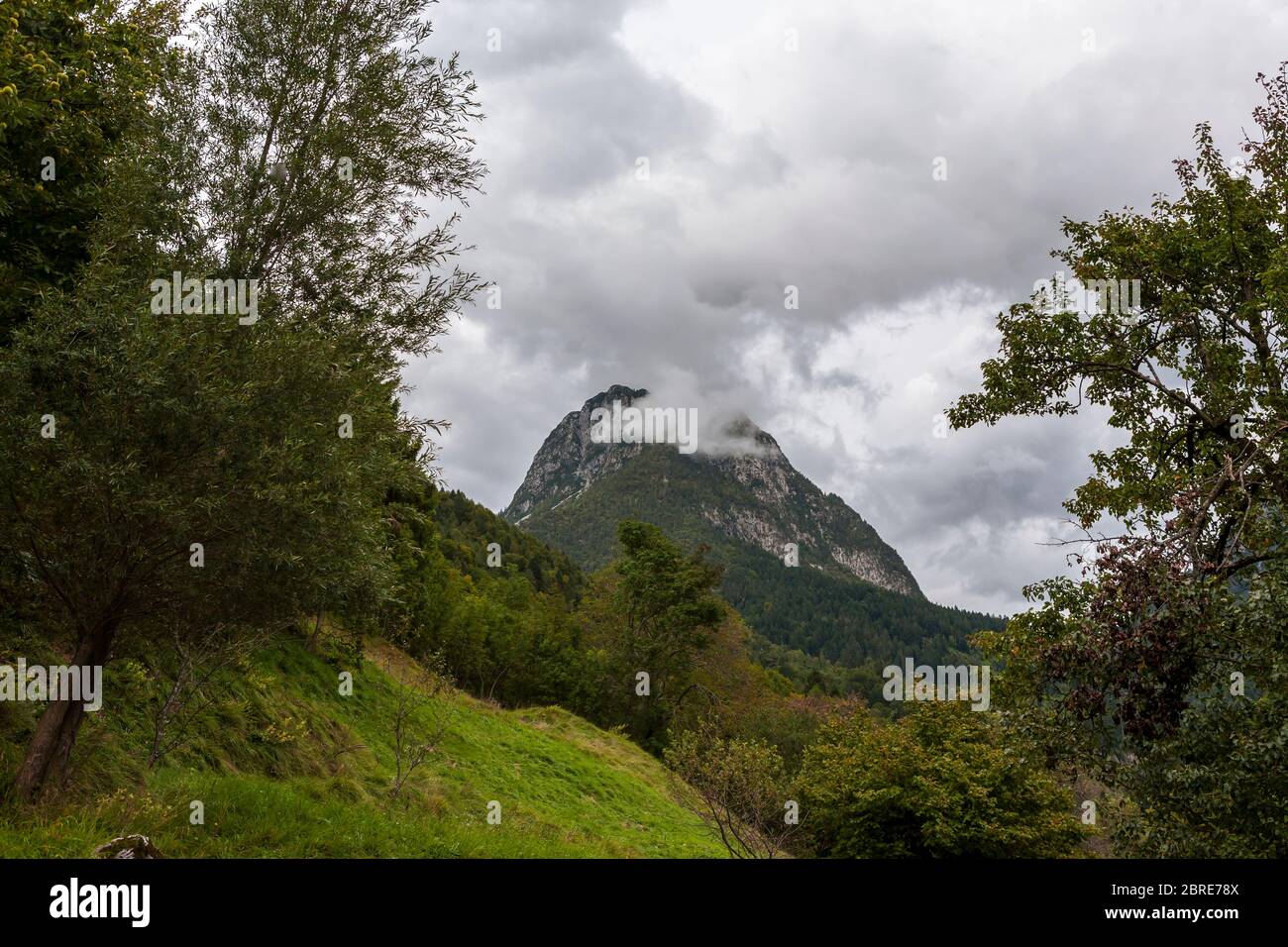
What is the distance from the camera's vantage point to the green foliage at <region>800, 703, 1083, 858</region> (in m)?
23.3

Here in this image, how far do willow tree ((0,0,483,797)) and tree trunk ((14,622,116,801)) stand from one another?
2cm

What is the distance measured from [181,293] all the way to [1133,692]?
12.0 meters

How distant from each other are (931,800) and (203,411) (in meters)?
23.7

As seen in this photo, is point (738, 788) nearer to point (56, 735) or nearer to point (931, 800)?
point (931, 800)

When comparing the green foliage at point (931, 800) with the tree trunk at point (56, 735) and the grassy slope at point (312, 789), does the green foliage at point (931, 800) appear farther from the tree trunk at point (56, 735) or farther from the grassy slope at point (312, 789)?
the tree trunk at point (56, 735)

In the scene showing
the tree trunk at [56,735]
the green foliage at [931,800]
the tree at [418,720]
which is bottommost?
the green foliage at [931,800]

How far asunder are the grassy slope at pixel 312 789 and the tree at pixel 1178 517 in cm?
955

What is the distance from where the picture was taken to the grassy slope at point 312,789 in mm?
9031

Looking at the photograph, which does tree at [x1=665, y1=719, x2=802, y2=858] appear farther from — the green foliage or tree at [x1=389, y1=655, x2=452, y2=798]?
tree at [x1=389, y1=655, x2=452, y2=798]

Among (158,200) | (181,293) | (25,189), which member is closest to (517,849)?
(181,293)

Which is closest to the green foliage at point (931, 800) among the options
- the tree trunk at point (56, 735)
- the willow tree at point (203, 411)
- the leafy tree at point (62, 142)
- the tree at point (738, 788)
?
the tree at point (738, 788)

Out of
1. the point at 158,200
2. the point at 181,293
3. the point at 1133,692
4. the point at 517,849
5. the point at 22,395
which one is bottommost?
the point at 517,849
